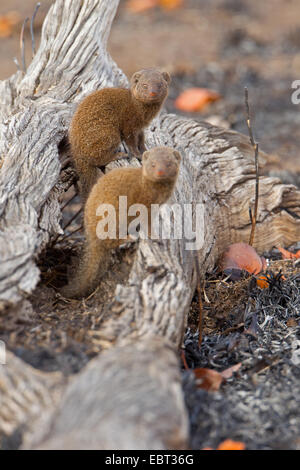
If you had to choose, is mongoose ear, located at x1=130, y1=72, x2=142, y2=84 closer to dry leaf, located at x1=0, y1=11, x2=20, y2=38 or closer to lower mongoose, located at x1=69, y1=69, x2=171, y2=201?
lower mongoose, located at x1=69, y1=69, x2=171, y2=201

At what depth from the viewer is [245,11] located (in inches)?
393

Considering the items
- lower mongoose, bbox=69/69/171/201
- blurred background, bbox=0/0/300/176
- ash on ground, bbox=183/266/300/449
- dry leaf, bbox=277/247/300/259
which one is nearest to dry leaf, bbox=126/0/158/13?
blurred background, bbox=0/0/300/176

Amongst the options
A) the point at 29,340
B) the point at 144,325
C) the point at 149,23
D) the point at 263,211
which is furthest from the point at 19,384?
the point at 149,23

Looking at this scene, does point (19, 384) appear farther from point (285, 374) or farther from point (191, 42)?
point (191, 42)

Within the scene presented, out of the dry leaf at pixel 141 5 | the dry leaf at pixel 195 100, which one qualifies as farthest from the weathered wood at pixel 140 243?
the dry leaf at pixel 141 5

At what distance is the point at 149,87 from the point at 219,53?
5412 mm

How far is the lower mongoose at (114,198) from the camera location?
10.3ft

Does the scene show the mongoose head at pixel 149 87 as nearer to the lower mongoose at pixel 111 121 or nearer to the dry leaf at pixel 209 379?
the lower mongoose at pixel 111 121

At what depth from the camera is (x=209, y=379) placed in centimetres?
263

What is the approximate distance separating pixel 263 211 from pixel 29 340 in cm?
237

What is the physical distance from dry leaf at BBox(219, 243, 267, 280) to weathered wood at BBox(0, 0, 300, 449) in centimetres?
11

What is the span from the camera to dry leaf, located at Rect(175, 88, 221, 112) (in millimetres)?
7231

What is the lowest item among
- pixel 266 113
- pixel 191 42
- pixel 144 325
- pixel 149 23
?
pixel 144 325

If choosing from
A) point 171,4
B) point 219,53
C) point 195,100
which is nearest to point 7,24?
point 171,4
